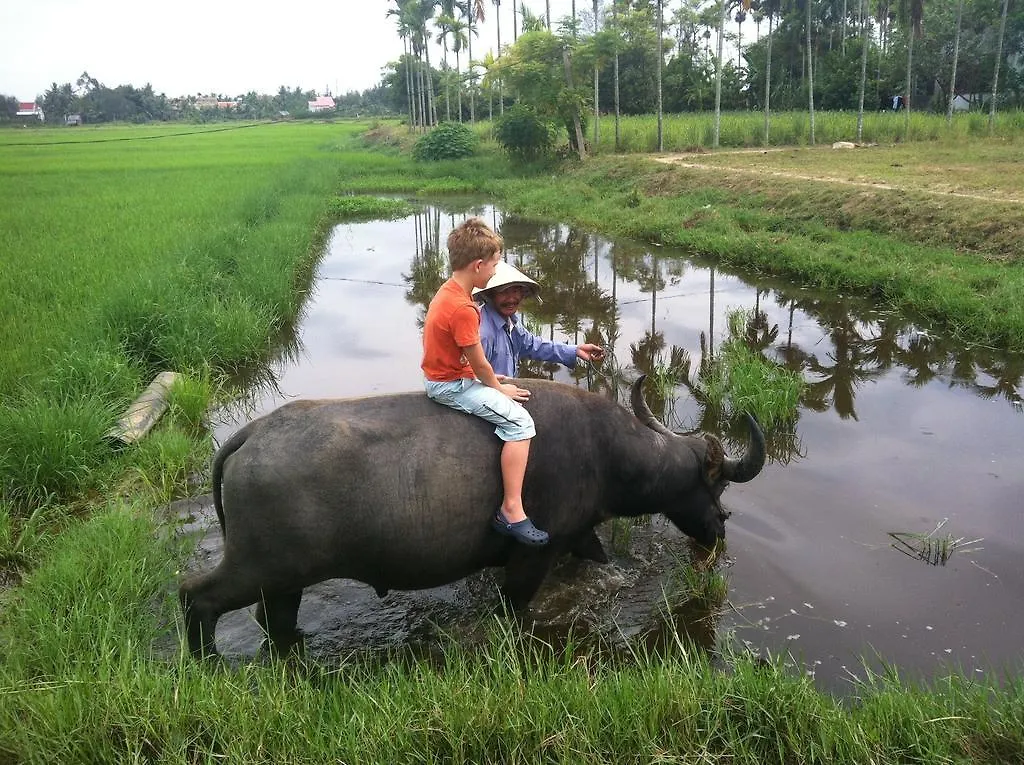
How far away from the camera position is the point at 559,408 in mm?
3604

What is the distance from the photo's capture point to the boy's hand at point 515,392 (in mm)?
3391

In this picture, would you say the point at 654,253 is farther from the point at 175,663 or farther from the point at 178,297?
the point at 175,663

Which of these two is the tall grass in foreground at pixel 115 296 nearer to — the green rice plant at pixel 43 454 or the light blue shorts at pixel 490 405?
the green rice plant at pixel 43 454

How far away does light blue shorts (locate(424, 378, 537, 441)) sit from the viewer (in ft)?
10.8

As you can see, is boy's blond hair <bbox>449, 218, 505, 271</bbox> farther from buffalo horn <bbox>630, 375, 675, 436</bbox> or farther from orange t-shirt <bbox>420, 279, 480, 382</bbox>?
buffalo horn <bbox>630, 375, 675, 436</bbox>

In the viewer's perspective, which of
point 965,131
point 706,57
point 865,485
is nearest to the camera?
point 865,485

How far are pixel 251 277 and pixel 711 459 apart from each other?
7.13m

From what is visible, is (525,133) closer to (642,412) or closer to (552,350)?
(552,350)

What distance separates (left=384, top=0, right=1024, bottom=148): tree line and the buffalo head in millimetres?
20367

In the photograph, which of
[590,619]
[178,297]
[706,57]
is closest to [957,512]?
[590,619]

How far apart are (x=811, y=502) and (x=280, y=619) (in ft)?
10.8

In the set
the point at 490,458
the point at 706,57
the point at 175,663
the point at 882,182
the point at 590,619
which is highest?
the point at 706,57

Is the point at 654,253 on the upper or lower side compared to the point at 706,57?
lower

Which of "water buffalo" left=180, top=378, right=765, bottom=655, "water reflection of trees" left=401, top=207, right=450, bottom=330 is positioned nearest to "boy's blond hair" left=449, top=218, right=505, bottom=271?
"water buffalo" left=180, top=378, right=765, bottom=655
